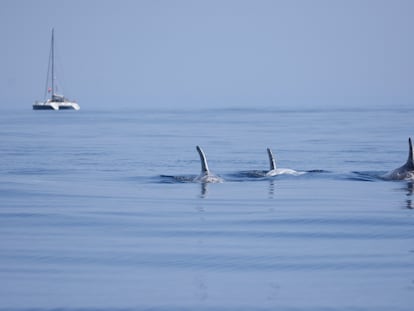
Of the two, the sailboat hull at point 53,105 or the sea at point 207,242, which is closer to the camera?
the sea at point 207,242

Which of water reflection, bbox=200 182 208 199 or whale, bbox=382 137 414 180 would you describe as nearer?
water reflection, bbox=200 182 208 199

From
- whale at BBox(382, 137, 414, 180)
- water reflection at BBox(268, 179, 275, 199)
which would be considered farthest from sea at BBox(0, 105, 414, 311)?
whale at BBox(382, 137, 414, 180)

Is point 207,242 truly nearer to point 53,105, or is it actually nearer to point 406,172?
point 406,172

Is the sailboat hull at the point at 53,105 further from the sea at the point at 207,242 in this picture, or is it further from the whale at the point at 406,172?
the whale at the point at 406,172

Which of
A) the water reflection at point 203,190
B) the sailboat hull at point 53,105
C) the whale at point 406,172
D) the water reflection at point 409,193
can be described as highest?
the sailboat hull at point 53,105

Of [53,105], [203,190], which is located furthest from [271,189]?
[53,105]

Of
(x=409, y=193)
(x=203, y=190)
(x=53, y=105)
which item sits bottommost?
(x=203, y=190)

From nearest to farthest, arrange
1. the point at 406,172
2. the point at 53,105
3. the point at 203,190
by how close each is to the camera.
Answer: the point at 203,190, the point at 406,172, the point at 53,105

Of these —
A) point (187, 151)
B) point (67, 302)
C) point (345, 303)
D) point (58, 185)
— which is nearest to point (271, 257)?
point (345, 303)

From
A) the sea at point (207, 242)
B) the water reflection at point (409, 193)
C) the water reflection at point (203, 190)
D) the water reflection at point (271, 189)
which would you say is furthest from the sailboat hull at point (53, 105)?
the water reflection at point (409, 193)

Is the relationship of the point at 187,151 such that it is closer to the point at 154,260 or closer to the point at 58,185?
the point at 58,185

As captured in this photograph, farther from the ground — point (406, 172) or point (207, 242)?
point (406, 172)

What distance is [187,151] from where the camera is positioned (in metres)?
44.6

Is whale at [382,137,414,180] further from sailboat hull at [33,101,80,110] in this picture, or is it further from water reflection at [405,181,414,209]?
sailboat hull at [33,101,80,110]
